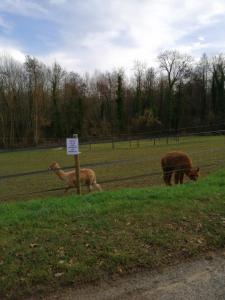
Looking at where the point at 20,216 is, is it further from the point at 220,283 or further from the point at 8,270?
the point at 220,283

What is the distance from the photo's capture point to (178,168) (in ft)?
38.4

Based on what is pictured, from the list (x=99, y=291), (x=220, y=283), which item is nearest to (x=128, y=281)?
→ (x=99, y=291)

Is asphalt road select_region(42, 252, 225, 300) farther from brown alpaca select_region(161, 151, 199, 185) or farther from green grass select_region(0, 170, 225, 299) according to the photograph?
brown alpaca select_region(161, 151, 199, 185)

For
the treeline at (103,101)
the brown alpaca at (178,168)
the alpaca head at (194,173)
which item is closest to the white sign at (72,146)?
the brown alpaca at (178,168)

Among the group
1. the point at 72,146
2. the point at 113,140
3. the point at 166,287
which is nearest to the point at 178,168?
the point at 113,140

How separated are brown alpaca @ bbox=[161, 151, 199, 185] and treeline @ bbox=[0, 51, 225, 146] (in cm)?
4701

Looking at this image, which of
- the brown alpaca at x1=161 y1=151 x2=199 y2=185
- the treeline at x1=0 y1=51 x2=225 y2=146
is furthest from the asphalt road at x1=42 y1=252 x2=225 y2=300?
the treeline at x1=0 y1=51 x2=225 y2=146

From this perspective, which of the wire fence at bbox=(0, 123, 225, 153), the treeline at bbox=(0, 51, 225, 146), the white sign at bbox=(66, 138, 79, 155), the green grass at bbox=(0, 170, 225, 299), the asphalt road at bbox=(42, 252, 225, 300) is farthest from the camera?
the treeline at bbox=(0, 51, 225, 146)

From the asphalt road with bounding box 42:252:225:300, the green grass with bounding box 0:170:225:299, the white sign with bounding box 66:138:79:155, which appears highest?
the white sign with bounding box 66:138:79:155

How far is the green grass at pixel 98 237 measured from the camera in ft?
11.7

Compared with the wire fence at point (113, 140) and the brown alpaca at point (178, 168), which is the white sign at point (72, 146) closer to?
the wire fence at point (113, 140)

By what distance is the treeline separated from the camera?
195 feet

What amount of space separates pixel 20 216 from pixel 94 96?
68103 millimetres

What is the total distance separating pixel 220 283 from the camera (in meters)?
3.40
